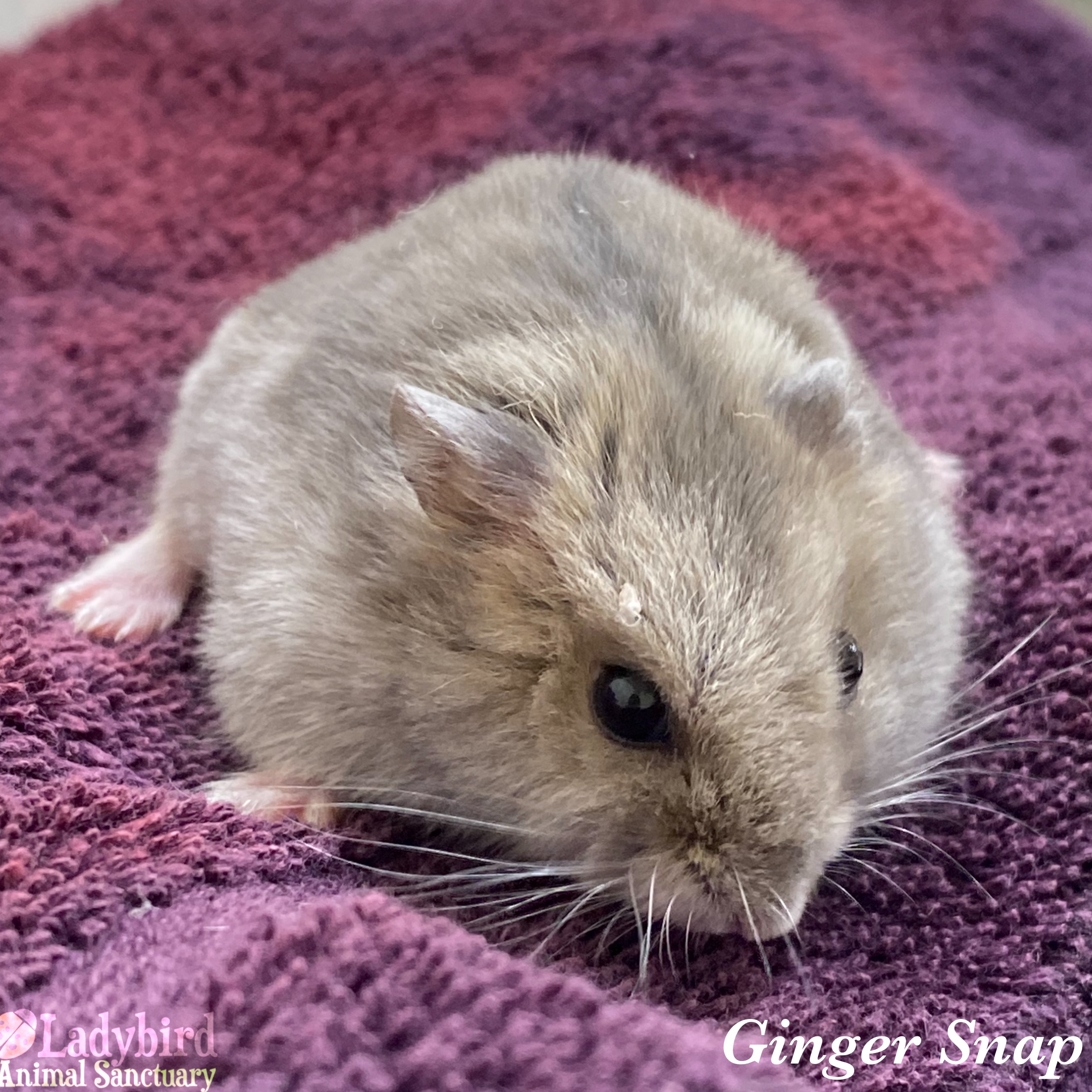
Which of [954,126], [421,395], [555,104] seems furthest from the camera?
[954,126]

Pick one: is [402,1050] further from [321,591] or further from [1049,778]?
[1049,778]

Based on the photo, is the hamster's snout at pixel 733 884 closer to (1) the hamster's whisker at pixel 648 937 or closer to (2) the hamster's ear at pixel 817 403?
(1) the hamster's whisker at pixel 648 937

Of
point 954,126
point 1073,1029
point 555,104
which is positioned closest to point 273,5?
point 555,104

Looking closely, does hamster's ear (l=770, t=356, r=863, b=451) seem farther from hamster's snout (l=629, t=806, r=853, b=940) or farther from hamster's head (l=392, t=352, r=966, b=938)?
hamster's snout (l=629, t=806, r=853, b=940)

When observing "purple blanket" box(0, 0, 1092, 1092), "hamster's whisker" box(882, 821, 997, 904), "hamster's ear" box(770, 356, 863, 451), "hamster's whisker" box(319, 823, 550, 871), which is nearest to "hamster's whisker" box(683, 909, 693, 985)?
"purple blanket" box(0, 0, 1092, 1092)

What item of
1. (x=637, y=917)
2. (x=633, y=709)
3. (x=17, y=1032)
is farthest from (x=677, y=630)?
(x=17, y=1032)
